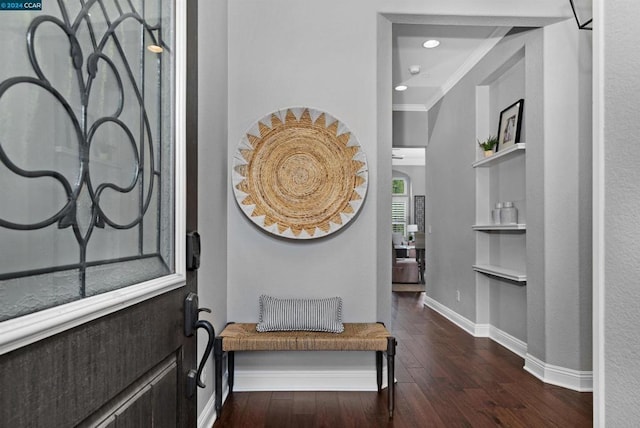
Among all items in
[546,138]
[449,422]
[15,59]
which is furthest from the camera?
[546,138]

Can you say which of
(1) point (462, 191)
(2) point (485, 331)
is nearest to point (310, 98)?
(1) point (462, 191)

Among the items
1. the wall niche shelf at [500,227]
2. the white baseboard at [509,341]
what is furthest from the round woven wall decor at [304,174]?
the white baseboard at [509,341]

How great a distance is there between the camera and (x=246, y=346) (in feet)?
7.75

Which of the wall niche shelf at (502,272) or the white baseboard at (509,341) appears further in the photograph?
the white baseboard at (509,341)

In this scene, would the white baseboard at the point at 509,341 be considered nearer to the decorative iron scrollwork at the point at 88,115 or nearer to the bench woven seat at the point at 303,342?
the bench woven seat at the point at 303,342

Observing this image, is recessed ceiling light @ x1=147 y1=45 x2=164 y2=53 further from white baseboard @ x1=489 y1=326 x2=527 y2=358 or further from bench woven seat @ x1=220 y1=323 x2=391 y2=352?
white baseboard @ x1=489 y1=326 x2=527 y2=358

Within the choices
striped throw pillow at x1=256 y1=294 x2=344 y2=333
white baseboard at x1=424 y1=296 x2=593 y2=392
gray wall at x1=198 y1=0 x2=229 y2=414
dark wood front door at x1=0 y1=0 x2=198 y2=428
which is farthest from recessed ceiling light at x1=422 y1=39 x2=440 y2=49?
dark wood front door at x1=0 y1=0 x2=198 y2=428

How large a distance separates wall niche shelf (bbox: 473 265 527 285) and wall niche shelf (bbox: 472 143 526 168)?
1.00m

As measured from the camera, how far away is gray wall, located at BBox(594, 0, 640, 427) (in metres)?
0.91

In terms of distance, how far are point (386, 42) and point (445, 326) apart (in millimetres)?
3128

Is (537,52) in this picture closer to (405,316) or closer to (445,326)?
(445,326)

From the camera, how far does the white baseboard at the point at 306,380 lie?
2688mm

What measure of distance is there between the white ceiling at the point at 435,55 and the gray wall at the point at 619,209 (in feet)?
9.01

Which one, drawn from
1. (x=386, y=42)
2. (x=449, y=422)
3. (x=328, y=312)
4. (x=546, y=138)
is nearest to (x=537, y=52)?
(x=546, y=138)
